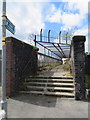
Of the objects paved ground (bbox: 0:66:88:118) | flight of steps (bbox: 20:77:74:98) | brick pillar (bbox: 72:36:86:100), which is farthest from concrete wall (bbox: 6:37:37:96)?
brick pillar (bbox: 72:36:86:100)

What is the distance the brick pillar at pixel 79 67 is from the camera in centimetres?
454

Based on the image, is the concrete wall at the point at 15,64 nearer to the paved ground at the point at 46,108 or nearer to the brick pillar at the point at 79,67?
the paved ground at the point at 46,108

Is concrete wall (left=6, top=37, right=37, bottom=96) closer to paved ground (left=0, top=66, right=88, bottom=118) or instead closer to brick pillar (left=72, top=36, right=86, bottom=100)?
paved ground (left=0, top=66, right=88, bottom=118)

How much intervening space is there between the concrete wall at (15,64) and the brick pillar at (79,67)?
2.72m

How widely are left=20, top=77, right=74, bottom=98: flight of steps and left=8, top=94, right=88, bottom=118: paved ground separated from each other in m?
0.42

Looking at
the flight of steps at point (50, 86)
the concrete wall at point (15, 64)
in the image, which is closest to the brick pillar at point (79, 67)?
the flight of steps at point (50, 86)

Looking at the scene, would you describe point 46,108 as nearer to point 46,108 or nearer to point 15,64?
point 46,108

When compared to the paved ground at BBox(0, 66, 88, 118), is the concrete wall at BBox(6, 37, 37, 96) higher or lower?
higher

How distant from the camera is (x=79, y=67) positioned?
462cm

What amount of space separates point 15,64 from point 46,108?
250cm

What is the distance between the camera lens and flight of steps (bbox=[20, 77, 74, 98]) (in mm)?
4996

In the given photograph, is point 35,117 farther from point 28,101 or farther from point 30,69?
point 30,69

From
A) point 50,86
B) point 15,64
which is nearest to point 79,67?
point 50,86

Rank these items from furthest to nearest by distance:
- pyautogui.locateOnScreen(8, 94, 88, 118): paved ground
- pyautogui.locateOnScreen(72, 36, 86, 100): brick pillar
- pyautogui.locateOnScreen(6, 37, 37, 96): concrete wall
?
pyautogui.locateOnScreen(6, 37, 37, 96): concrete wall
pyautogui.locateOnScreen(72, 36, 86, 100): brick pillar
pyautogui.locateOnScreen(8, 94, 88, 118): paved ground
